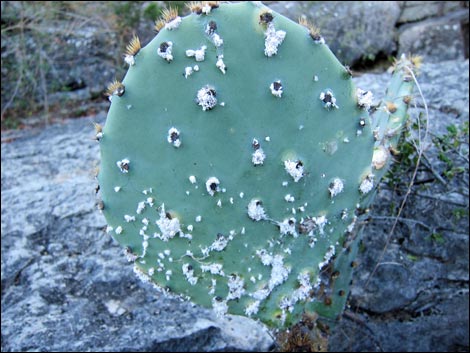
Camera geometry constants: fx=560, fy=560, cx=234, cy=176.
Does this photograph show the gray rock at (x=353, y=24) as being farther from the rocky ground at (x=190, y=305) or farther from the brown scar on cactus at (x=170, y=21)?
the brown scar on cactus at (x=170, y=21)

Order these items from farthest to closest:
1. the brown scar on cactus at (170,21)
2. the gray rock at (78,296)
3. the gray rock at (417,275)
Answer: the gray rock at (417,275)
the gray rock at (78,296)
the brown scar on cactus at (170,21)

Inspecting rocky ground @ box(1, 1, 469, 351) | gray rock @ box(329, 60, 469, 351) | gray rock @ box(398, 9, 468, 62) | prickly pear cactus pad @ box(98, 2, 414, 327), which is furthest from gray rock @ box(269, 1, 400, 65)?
prickly pear cactus pad @ box(98, 2, 414, 327)

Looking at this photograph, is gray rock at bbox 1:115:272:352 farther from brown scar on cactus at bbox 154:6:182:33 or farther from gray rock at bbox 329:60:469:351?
brown scar on cactus at bbox 154:6:182:33

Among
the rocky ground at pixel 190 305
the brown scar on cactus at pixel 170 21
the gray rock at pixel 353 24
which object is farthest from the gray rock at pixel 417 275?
the gray rock at pixel 353 24

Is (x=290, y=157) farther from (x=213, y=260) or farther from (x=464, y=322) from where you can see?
(x=464, y=322)

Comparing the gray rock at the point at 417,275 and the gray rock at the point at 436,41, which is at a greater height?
the gray rock at the point at 436,41

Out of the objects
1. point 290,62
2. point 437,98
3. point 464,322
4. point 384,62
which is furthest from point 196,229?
point 384,62

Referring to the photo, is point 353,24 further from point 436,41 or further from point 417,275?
point 417,275
